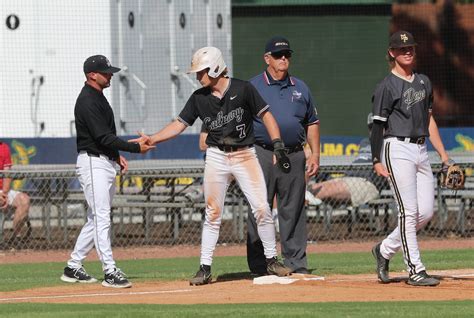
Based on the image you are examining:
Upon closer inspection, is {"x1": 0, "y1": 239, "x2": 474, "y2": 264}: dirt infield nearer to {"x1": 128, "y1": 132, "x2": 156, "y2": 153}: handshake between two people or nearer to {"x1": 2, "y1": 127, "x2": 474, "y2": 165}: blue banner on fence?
{"x1": 128, "y1": 132, "x2": 156, "y2": 153}: handshake between two people

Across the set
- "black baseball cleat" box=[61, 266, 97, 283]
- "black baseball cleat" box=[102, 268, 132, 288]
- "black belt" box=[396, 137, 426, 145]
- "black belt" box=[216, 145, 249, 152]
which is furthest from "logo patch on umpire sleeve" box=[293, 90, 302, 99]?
"black baseball cleat" box=[61, 266, 97, 283]

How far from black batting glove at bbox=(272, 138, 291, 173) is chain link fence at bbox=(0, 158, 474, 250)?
6331 millimetres

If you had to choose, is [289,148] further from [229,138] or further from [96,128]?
[96,128]

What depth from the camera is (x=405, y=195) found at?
10375mm

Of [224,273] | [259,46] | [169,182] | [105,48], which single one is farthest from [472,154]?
[259,46]

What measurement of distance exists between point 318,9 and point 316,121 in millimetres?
20257

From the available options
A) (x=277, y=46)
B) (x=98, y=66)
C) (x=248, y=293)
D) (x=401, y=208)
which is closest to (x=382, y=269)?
(x=401, y=208)

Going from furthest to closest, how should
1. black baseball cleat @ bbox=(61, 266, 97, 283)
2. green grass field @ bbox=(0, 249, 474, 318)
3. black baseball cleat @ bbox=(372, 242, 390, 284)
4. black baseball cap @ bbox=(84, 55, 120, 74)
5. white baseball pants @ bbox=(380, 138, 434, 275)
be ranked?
black baseball cleat @ bbox=(61, 266, 97, 283)
black baseball cap @ bbox=(84, 55, 120, 74)
black baseball cleat @ bbox=(372, 242, 390, 284)
white baseball pants @ bbox=(380, 138, 434, 275)
green grass field @ bbox=(0, 249, 474, 318)

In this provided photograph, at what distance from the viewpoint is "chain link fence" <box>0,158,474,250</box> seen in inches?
682

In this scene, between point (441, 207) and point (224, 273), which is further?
A: point (441, 207)

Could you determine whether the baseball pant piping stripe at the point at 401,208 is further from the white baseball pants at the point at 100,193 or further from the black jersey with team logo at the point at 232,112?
the white baseball pants at the point at 100,193

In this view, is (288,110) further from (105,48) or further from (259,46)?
(259,46)

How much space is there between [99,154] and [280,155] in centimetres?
163

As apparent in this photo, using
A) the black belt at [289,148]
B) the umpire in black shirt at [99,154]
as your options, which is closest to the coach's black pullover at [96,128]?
the umpire in black shirt at [99,154]
